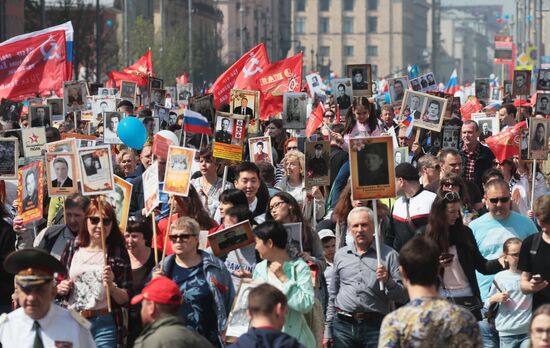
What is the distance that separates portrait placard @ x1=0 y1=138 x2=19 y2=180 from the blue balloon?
3135 mm

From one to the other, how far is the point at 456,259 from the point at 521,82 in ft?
49.4

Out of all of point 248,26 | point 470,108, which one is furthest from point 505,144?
point 248,26

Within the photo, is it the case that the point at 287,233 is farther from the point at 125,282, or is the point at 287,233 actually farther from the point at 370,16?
the point at 370,16

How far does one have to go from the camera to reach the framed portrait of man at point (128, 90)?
21.8 m

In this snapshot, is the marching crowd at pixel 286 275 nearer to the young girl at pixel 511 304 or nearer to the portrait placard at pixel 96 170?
the young girl at pixel 511 304

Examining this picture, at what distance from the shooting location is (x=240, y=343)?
611 cm

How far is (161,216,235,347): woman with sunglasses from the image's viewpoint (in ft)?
26.4

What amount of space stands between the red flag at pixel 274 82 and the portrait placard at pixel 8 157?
8197 mm

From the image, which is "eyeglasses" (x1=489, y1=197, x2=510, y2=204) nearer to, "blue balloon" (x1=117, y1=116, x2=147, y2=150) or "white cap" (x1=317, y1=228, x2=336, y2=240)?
"white cap" (x1=317, y1=228, x2=336, y2=240)

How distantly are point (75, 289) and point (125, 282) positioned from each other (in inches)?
10.8

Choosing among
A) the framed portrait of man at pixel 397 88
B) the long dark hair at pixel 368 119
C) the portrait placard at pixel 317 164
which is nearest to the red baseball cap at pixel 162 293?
the portrait placard at pixel 317 164

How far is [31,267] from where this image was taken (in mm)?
6773

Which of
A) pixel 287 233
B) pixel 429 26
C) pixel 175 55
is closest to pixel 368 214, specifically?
pixel 287 233

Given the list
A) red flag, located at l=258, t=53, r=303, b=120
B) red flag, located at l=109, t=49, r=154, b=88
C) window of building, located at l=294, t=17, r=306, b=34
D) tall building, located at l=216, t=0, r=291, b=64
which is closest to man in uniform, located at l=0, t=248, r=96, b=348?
red flag, located at l=258, t=53, r=303, b=120
